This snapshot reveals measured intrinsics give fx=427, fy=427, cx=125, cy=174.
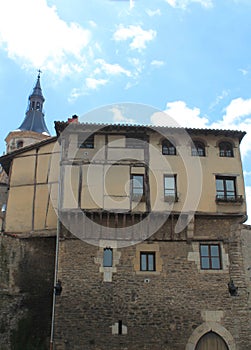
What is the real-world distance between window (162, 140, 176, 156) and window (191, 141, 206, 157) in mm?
808

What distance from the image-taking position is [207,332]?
1556cm

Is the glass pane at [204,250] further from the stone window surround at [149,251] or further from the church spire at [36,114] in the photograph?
the church spire at [36,114]

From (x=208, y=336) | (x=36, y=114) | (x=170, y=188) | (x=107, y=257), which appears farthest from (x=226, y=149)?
(x=36, y=114)

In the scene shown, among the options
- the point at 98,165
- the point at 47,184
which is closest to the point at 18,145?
the point at 47,184

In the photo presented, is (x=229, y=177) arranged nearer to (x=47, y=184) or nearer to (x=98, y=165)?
(x=98, y=165)

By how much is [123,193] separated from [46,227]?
403 cm

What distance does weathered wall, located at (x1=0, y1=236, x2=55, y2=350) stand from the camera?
16.2 meters

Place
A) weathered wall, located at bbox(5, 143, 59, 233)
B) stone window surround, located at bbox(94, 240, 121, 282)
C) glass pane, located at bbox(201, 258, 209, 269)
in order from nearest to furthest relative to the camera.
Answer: stone window surround, located at bbox(94, 240, 121, 282) < glass pane, located at bbox(201, 258, 209, 269) < weathered wall, located at bbox(5, 143, 59, 233)

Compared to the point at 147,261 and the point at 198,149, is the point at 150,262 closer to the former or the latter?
the point at 147,261

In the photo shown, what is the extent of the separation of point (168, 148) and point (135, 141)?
143 cm

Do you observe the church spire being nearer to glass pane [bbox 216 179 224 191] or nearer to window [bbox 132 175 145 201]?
window [bbox 132 175 145 201]

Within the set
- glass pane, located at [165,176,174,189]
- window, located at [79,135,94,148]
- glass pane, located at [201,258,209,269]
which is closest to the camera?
glass pane, located at [201,258,209,269]

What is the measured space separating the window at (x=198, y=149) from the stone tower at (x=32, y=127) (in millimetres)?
25225

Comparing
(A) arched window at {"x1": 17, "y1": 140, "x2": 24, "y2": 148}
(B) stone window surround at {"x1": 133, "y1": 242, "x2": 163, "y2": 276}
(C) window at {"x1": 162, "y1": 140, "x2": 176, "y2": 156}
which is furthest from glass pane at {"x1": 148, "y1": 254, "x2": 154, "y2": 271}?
(A) arched window at {"x1": 17, "y1": 140, "x2": 24, "y2": 148}
